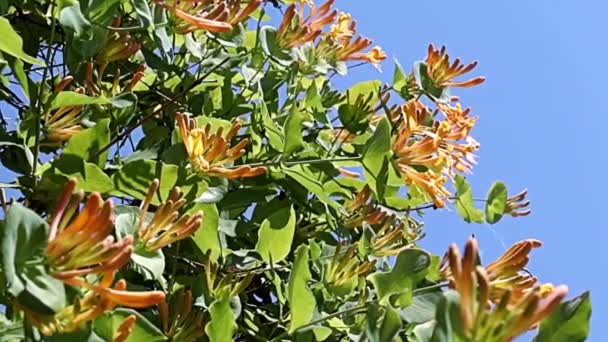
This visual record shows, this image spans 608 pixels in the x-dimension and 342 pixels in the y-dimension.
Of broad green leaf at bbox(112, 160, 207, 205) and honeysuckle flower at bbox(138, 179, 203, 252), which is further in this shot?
broad green leaf at bbox(112, 160, 207, 205)

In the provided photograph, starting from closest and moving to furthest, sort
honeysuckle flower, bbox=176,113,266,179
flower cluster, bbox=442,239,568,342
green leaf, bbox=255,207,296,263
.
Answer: flower cluster, bbox=442,239,568,342 → honeysuckle flower, bbox=176,113,266,179 → green leaf, bbox=255,207,296,263

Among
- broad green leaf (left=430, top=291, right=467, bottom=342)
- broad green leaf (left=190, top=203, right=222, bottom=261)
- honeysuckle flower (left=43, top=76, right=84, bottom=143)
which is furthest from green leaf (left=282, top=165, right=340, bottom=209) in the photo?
broad green leaf (left=430, top=291, right=467, bottom=342)

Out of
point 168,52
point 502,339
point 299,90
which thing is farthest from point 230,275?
point 502,339

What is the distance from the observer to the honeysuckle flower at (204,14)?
0.98 meters

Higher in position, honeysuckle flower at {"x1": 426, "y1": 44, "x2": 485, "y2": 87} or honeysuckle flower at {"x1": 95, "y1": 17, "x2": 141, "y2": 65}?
honeysuckle flower at {"x1": 426, "y1": 44, "x2": 485, "y2": 87}

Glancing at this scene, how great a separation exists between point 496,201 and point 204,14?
0.63 meters

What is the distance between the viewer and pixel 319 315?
43.2 inches

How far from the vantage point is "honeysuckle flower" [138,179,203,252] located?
809mm

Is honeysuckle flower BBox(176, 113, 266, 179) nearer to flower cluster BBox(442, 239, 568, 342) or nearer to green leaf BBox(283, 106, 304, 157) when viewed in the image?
green leaf BBox(283, 106, 304, 157)

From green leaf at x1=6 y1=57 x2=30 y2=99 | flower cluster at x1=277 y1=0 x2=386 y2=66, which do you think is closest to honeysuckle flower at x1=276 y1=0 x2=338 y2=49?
flower cluster at x1=277 y1=0 x2=386 y2=66

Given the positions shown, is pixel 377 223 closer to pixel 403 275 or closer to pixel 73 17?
pixel 403 275

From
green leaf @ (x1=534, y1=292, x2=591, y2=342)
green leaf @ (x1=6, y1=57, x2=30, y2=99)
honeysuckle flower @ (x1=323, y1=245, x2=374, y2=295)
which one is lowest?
honeysuckle flower @ (x1=323, y1=245, x2=374, y2=295)

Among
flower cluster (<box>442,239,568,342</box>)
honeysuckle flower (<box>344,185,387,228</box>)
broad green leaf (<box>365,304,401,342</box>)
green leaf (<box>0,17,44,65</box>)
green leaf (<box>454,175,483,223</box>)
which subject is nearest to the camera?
flower cluster (<box>442,239,568,342</box>)

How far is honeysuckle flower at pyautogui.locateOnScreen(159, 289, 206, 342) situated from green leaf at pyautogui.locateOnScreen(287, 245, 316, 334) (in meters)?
0.10
